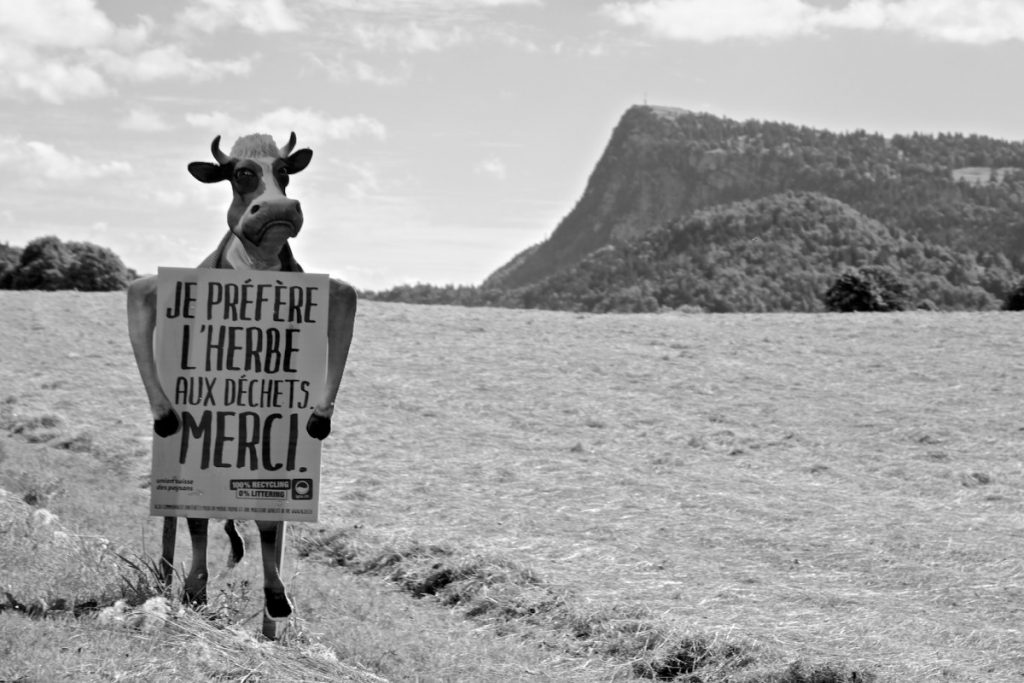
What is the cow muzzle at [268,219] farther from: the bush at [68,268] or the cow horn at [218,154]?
the bush at [68,268]

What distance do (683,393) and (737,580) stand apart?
36.6ft

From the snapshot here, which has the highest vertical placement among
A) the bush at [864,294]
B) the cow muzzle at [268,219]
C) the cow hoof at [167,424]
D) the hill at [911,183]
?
the hill at [911,183]

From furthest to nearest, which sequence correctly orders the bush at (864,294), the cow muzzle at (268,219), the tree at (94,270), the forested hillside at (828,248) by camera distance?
the forested hillside at (828,248), the tree at (94,270), the bush at (864,294), the cow muzzle at (268,219)

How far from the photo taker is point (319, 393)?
24.9 ft

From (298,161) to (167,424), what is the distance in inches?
76.9

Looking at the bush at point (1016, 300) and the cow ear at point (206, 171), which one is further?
the bush at point (1016, 300)

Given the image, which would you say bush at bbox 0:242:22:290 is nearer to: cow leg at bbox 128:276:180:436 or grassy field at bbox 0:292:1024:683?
grassy field at bbox 0:292:1024:683

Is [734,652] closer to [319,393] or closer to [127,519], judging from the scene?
[319,393]

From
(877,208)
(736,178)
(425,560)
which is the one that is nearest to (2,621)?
(425,560)

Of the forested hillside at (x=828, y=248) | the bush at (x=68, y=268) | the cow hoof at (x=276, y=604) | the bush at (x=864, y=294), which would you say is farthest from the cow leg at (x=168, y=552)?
the bush at (x=68, y=268)

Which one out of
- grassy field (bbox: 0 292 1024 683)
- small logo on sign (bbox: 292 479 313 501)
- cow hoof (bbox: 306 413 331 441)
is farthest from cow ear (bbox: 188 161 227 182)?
grassy field (bbox: 0 292 1024 683)

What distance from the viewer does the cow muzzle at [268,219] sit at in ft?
24.4

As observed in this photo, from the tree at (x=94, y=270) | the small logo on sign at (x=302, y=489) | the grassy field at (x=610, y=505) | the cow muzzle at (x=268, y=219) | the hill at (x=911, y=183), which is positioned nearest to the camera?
the cow muzzle at (x=268, y=219)

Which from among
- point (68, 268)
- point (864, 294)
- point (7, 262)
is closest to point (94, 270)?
point (68, 268)
